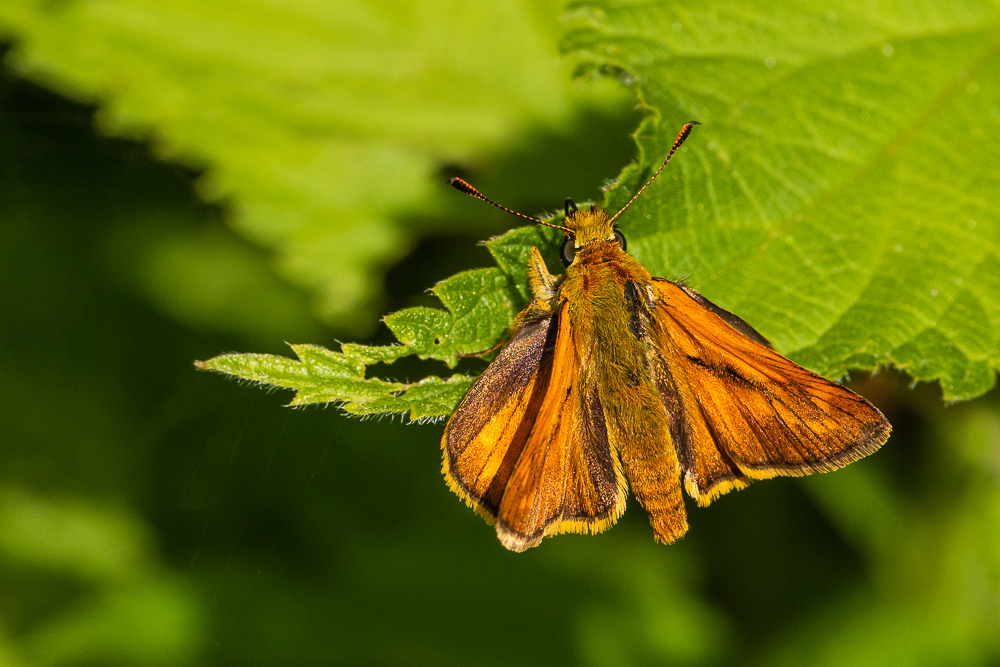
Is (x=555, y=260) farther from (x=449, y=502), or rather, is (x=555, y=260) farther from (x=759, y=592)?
(x=759, y=592)

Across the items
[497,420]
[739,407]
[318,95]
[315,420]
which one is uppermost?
[318,95]

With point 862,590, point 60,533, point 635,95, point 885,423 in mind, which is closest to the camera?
point 885,423

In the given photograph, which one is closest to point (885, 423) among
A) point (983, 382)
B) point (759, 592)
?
point (983, 382)

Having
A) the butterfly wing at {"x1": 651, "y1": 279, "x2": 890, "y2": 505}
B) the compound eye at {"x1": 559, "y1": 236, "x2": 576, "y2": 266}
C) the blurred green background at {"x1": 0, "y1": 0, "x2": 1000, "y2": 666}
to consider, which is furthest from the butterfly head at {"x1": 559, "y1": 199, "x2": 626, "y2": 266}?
the blurred green background at {"x1": 0, "y1": 0, "x2": 1000, "y2": 666}

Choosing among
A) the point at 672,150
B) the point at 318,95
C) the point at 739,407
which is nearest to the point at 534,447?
the point at 739,407

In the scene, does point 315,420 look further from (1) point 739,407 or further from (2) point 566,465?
(1) point 739,407

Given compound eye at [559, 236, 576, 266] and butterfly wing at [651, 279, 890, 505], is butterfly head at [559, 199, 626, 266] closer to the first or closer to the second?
compound eye at [559, 236, 576, 266]

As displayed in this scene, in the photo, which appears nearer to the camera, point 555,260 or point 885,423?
point 885,423

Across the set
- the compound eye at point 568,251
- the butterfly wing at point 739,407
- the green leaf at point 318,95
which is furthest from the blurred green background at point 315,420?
the compound eye at point 568,251
